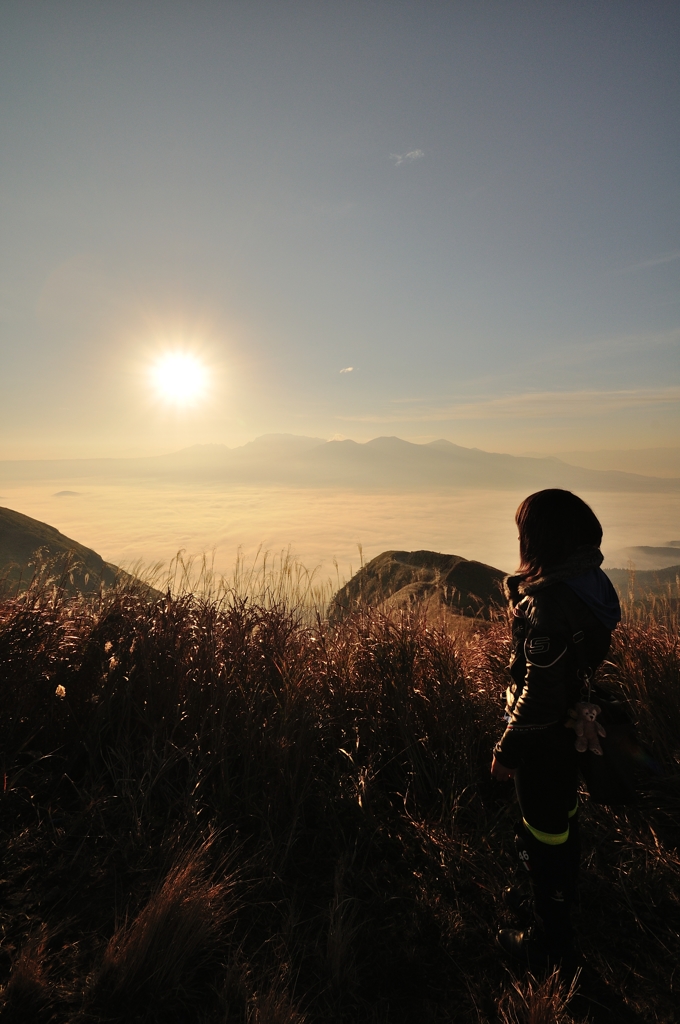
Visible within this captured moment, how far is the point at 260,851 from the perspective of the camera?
2719mm

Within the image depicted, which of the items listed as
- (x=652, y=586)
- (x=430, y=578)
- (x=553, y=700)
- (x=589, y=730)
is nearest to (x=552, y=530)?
(x=553, y=700)

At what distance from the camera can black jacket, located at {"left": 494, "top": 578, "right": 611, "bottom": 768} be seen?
7.08ft

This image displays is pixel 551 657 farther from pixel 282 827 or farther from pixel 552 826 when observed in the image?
pixel 282 827

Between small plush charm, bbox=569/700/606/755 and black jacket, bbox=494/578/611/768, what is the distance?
0.07 m

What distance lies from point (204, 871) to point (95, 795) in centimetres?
80

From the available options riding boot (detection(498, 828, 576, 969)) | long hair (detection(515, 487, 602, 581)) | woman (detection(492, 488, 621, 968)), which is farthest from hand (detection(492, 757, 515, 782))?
long hair (detection(515, 487, 602, 581))

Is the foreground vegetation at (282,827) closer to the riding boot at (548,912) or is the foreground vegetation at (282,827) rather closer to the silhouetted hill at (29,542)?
the riding boot at (548,912)

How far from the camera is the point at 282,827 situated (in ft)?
9.57

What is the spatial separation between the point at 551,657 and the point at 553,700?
6.1 inches

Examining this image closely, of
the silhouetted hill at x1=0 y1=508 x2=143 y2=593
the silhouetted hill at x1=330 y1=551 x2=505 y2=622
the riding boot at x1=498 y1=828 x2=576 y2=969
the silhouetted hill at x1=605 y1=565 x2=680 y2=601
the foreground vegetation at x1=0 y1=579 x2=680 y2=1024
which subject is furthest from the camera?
the silhouetted hill at x1=0 y1=508 x2=143 y2=593

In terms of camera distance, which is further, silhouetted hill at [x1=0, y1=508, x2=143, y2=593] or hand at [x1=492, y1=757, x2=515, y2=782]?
silhouetted hill at [x1=0, y1=508, x2=143, y2=593]

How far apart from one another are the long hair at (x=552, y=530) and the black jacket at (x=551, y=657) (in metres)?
0.11

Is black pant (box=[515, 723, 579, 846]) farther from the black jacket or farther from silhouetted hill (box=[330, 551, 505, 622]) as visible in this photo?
silhouetted hill (box=[330, 551, 505, 622])

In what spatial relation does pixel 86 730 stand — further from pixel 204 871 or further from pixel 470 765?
pixel 470 765
